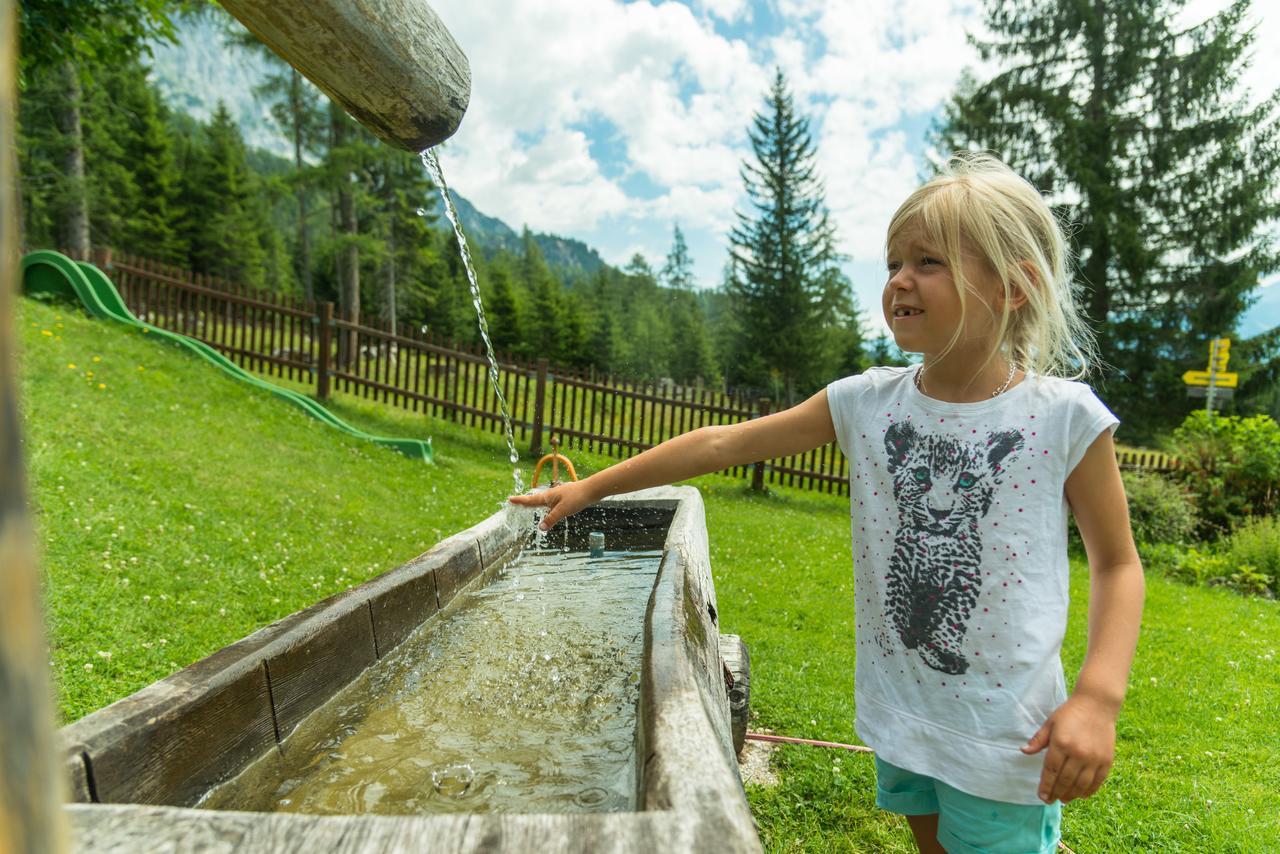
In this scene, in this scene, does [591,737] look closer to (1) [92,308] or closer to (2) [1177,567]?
(2) [1177,567]

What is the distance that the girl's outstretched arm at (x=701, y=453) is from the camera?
6.29ft

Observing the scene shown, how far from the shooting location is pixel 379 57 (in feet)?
4.50

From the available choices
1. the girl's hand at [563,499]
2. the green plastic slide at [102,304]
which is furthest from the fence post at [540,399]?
the girl's hand at [563,499]

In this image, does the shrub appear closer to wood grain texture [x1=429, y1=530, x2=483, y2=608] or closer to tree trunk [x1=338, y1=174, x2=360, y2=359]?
wood grain texture [x1=429, y1=530, x2=483, y2=608]

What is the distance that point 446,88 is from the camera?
154cm

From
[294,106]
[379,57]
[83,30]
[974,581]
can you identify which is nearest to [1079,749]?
[974,581]

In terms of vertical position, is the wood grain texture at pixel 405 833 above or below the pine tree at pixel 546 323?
below

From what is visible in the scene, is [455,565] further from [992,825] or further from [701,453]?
[992,825]

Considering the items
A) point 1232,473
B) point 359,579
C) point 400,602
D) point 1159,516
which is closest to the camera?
point 400,602

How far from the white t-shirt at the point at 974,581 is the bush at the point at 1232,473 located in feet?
33.3

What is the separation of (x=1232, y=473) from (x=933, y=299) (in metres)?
10.8

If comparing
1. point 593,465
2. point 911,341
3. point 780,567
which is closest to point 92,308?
point 593,465

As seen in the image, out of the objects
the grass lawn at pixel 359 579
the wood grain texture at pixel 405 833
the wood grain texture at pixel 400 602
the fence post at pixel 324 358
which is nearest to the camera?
the wood grain texture at pixel 405 833

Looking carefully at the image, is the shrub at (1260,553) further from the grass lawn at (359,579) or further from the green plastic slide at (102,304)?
the green plastic slide at (102,304)
